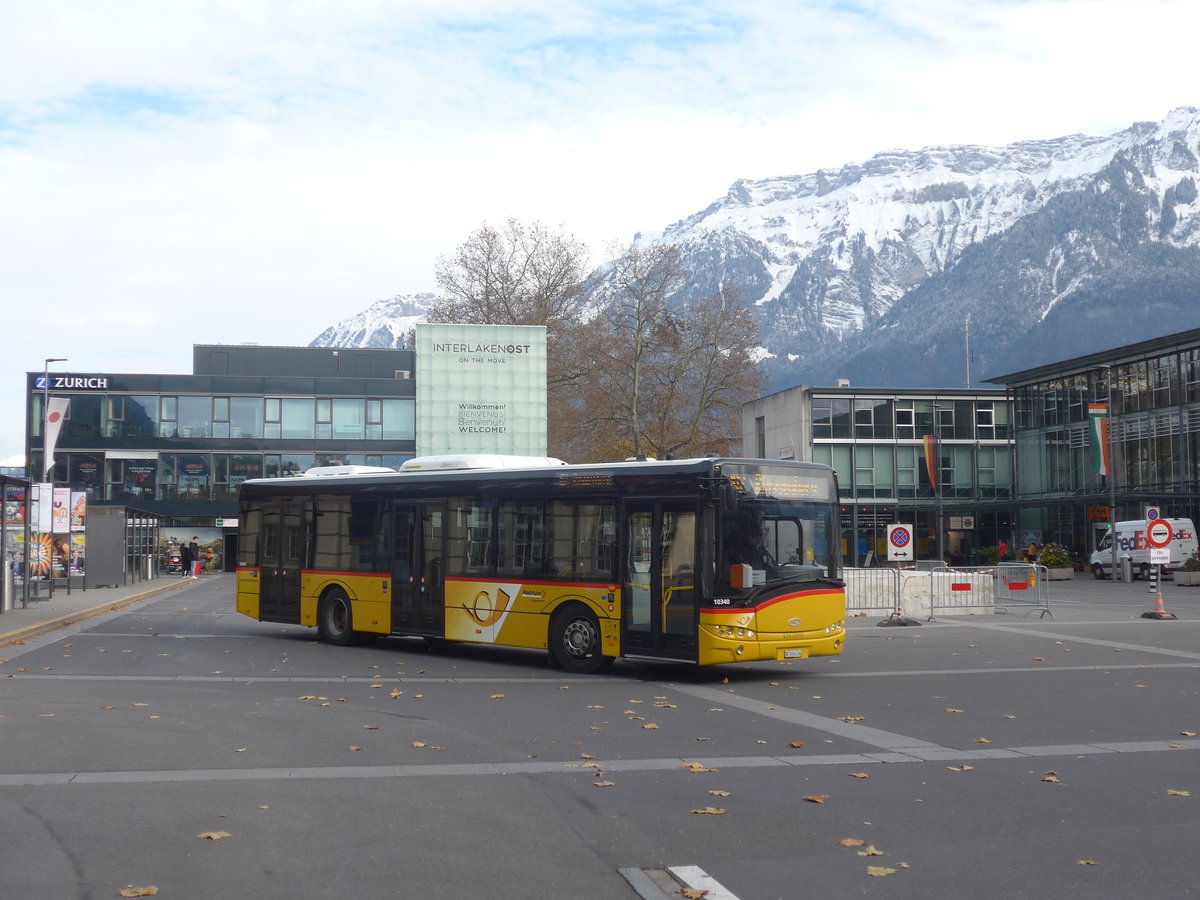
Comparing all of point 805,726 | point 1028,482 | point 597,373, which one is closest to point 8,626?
point 805,726

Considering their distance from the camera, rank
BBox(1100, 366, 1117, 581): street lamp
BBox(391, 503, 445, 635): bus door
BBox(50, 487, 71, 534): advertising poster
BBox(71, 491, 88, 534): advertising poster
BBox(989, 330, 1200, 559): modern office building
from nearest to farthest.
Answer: BBox(391, 503, 445, 635): bus door → BBox(50, 487, 71, 534): advertising poster → BBox(71, 491, 88, 534): advertising poster → BBox(1100, 366, 1117, 581): street lamp → BBox(989, 330, 1200, 559): modern office building

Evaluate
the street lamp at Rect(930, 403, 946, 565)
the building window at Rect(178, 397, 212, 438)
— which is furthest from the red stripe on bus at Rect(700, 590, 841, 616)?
the building window at Rect(178, 397, 212, 438)

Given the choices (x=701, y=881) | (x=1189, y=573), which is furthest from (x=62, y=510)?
(x=1189, y=573)

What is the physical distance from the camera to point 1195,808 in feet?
27.0

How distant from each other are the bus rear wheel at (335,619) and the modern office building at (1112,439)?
130ft

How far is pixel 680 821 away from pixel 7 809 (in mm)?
4057

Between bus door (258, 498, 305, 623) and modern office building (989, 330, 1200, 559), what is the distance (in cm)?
3973

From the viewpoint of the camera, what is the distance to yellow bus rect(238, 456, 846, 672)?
15.6m

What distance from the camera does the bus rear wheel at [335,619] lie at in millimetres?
20703

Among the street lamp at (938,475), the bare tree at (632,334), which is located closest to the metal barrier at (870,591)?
the bare tree at (632,334)

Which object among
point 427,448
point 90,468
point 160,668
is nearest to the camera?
point 160,668

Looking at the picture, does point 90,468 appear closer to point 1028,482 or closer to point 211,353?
point 211,353

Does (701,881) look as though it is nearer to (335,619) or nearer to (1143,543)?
(335,619)

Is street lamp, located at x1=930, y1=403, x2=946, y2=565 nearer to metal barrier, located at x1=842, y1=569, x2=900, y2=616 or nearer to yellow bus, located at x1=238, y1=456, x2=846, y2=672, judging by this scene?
metal barrier, located at x1=842, y1=569, x2=900, y2=616
